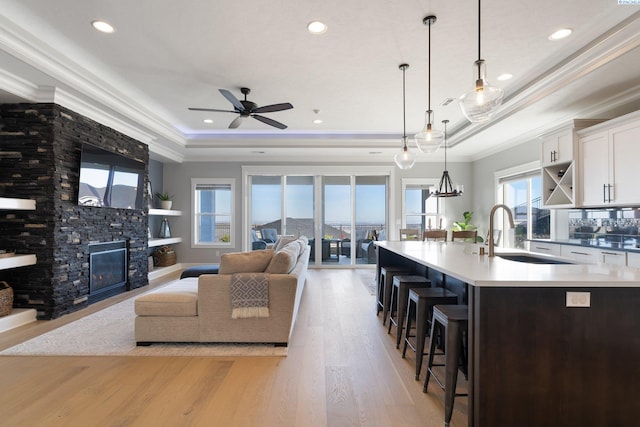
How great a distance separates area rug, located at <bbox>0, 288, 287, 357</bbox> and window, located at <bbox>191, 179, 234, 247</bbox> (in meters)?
4.36

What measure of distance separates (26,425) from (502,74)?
5.27 meters

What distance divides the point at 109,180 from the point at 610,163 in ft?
21.6

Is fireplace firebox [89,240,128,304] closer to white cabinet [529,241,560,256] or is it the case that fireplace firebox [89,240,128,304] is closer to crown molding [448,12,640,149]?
crown molding [448,12,640,149]

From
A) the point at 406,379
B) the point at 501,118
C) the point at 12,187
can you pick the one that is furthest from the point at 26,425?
the point at 501,118

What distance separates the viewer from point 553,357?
1.67m

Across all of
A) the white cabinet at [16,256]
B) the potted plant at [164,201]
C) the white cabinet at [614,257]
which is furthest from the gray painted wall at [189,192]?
the white cabinet at [614,257]

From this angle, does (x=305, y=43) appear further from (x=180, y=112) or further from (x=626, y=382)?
(x=626, y=382)

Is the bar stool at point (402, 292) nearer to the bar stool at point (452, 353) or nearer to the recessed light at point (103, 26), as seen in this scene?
the bar stool at point (452, 353)

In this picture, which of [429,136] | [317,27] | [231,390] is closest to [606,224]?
[429,136]

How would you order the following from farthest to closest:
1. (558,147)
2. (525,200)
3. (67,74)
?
(525,200) < (558,147) < (67,74)

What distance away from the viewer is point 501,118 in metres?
4.86

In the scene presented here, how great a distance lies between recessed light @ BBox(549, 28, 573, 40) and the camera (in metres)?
2.95

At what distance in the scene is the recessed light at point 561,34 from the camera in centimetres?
295

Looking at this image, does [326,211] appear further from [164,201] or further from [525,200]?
[525,200]
